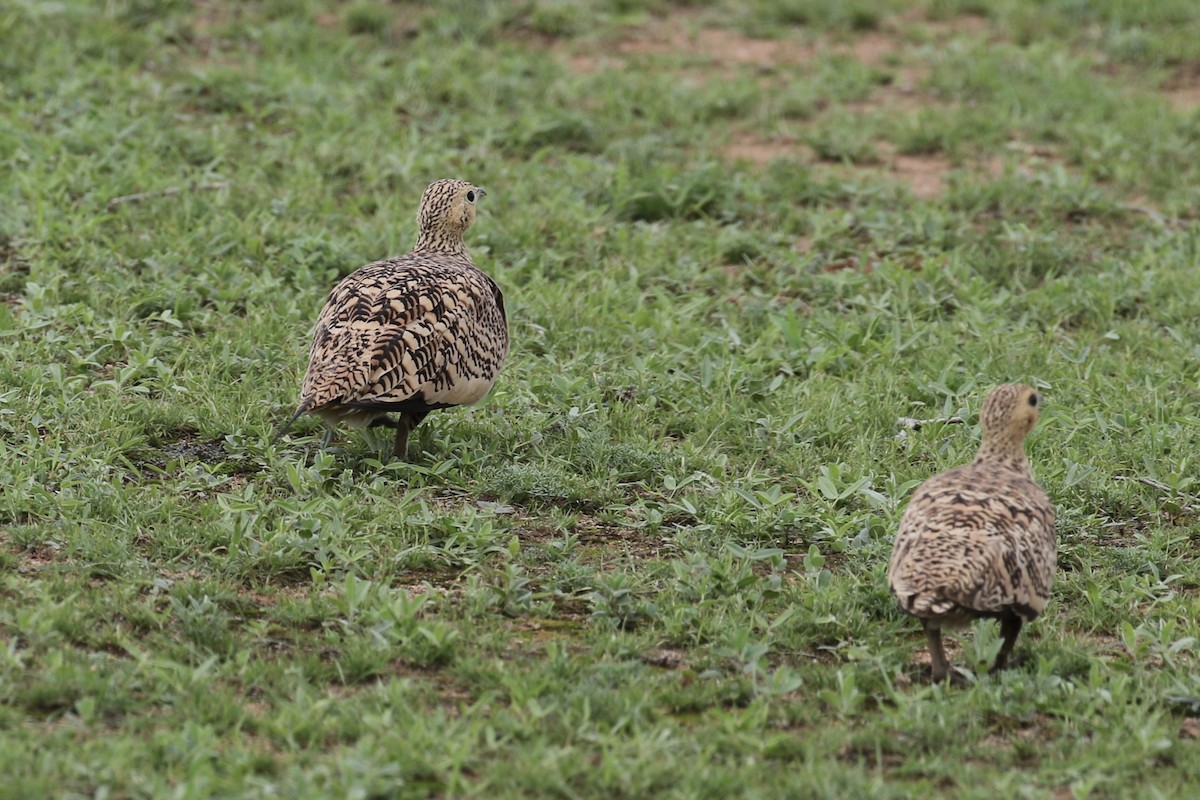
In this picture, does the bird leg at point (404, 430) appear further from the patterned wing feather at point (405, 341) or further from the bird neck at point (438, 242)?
the bird neck at point (438, 242)

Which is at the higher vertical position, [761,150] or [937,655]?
[761,150]

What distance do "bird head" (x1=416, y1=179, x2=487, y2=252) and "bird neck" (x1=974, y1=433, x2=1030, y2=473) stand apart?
290cm

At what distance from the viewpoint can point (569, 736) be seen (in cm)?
525

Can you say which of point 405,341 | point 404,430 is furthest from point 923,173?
point 405,341

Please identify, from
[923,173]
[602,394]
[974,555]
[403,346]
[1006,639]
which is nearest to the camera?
[974,555]

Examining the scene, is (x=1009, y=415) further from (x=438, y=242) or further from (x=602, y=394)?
(x=438, y=242)

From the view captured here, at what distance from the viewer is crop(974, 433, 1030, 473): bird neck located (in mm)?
6355

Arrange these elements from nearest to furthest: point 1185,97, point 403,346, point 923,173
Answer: point 403,346 → point 923,173 → point 1185,97

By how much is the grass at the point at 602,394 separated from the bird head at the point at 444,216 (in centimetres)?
80

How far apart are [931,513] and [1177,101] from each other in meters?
Result: 8.16

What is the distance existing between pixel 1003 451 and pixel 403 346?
2453 millimetres

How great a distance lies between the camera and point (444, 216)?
26.4ft

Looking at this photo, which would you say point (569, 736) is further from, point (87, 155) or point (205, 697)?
point (87, 155)

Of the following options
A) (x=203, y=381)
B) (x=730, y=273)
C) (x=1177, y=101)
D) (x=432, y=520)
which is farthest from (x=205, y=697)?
(x=1177, y=101)
